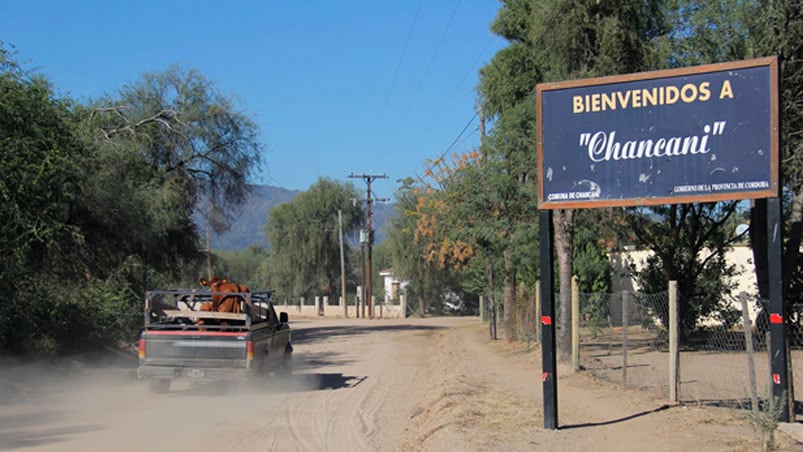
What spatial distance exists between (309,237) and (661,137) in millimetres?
64635

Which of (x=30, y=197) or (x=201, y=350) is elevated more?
(x=30, y=197)

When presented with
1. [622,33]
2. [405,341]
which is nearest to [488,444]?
[622,33]

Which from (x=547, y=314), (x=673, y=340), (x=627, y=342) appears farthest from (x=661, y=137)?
(x=627, y=342)

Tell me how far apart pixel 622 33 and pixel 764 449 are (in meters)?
10.9

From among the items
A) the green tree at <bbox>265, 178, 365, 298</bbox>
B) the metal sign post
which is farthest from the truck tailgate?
the green tree at <bbox>265, 178, 365, 298</bbox>

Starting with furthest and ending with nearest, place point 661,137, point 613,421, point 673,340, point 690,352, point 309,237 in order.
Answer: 1. point 309,237
2. point 690,352
3. point 673,340
4. point 613,421
5. point 661,137

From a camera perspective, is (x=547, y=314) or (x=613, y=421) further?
(x=613, y=421)

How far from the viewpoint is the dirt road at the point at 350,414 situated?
8.93m

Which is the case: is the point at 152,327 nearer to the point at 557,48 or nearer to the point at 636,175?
the point at 636,175

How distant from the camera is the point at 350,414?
12.0 metres

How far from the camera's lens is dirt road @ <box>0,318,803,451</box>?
8.93 metres

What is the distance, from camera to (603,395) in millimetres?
12000

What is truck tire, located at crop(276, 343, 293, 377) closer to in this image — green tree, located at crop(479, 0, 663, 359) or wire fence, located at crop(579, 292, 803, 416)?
green tree, located at crop(479, 0, 663, 359)

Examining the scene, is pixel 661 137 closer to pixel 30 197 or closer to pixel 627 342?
pixel 627 342
